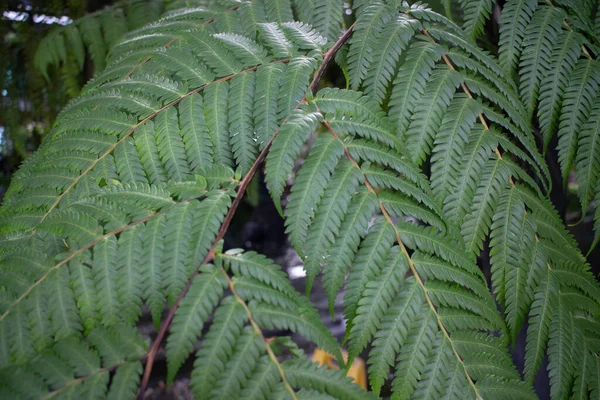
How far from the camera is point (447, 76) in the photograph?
1065mm

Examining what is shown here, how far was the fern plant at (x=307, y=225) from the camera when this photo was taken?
0.80 meters

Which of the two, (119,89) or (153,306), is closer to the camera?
(153,306)

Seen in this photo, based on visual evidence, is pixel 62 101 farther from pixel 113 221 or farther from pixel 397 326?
pixel 397 326

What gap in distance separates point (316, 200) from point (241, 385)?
344 mm

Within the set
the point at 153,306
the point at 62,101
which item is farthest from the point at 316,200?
the point at 62,101

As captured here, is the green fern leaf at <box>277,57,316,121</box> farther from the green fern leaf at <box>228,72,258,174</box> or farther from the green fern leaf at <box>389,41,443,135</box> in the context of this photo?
the green fern leaf at <box>389,41,443,135</box>

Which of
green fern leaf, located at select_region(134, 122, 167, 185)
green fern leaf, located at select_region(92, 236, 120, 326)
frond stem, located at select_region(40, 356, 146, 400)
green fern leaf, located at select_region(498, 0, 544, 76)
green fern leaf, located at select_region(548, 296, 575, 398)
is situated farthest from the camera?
green fern leaf, located at select_region(498, 0, 544, 76)

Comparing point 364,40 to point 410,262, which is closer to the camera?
point 410,262

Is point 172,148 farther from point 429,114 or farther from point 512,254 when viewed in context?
point 512,254

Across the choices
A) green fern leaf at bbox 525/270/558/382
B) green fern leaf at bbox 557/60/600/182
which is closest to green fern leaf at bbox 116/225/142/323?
green fern leaf at bbox 525/270/558/382

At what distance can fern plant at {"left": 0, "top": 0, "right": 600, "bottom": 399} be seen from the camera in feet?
2.62

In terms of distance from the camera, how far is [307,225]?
0.90 meters

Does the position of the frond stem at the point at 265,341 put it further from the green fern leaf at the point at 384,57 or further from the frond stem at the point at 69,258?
the green fern leaf at the point at 384,57

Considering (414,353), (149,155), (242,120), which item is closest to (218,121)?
(242,120)
